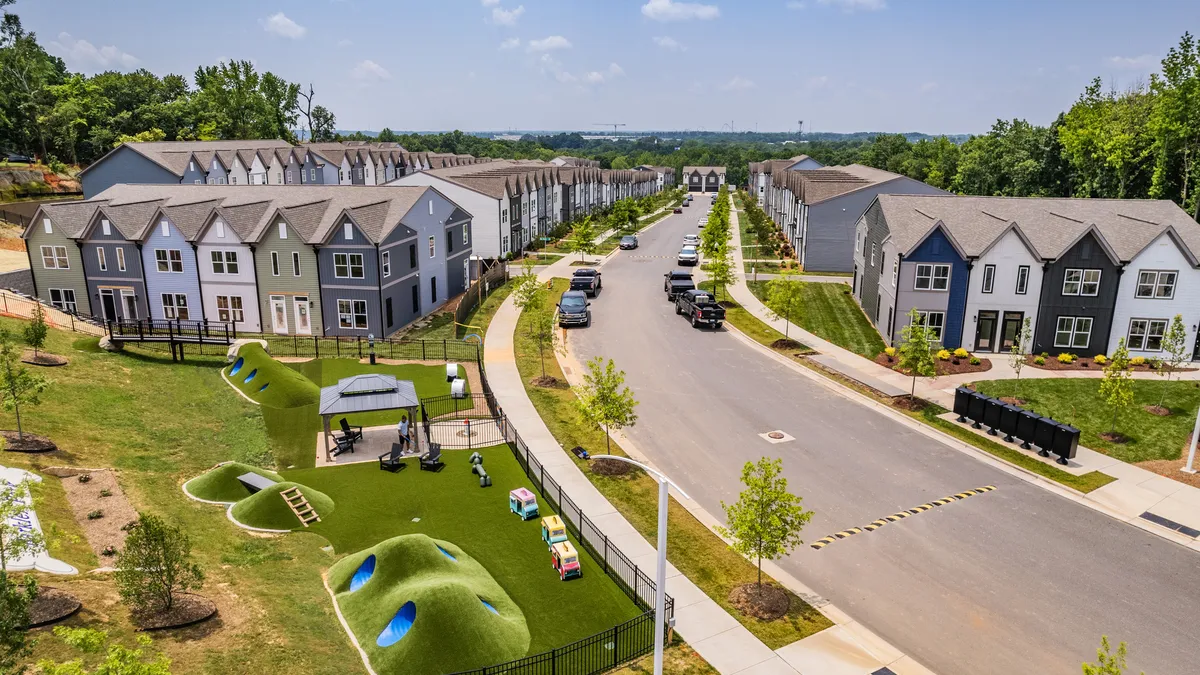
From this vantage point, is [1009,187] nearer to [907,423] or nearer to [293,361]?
[907,423]

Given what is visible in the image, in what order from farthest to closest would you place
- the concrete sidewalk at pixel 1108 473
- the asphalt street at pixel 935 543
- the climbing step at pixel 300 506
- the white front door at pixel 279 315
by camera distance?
the white front door at pixel 279 315 → the concrete sidewalk at pixel 1108 473 → the climbing step at pixel 300 506 → the asphalt street at pixel 935 543

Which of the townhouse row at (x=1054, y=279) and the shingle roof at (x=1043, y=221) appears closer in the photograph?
the townhouse row at (x=1054, y=279)

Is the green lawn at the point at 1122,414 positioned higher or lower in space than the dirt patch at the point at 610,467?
higher

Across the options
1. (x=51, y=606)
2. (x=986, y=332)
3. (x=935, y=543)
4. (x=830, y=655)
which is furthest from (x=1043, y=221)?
(x=51, y=606)

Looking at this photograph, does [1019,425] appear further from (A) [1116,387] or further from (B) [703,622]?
(B) [703,622]

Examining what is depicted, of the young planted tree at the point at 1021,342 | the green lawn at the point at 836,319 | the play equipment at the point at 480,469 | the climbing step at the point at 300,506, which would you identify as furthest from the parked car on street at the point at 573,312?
the climbing step at the point at 300,506

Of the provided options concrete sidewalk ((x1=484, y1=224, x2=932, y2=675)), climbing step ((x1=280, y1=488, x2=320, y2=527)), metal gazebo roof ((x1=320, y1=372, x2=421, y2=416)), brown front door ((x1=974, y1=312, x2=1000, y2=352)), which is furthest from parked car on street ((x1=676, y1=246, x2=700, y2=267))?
climbing step ((x1=280, y1=488, x2=320, y2=527))

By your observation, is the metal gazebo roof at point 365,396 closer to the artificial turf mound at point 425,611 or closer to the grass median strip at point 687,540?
the grass median strip at point 687,540
